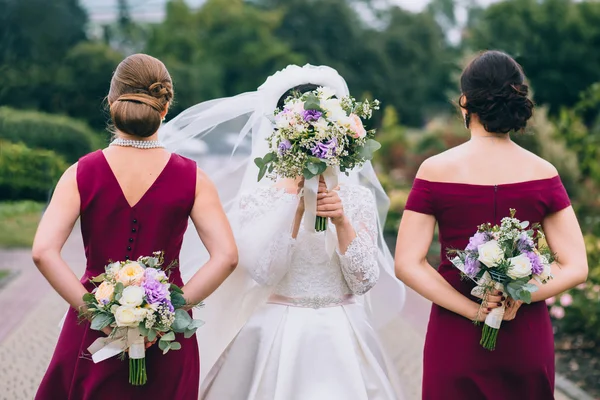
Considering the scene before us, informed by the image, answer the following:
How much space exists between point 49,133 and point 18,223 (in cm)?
220

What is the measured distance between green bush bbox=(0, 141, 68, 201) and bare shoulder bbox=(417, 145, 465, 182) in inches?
306

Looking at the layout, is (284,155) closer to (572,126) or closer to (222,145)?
(222,145)

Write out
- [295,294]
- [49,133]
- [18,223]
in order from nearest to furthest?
[295,294], [49,133], [18,223]

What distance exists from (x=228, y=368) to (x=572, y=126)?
6909 mm

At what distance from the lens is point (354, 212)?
4.15 meters

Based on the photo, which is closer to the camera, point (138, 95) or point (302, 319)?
point (138, 95)

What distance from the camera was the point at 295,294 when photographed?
13.6 ft

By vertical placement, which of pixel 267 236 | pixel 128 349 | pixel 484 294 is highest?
pixel 267 236

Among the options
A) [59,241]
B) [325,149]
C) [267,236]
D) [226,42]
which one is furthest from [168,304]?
[226,42]

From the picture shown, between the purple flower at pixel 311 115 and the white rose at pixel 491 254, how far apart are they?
986mm

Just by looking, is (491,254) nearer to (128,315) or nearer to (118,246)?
(128,315)

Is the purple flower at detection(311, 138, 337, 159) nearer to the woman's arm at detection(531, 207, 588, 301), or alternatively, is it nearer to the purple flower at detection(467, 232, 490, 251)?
the purple flower at detection(467, 232, 490, 251)

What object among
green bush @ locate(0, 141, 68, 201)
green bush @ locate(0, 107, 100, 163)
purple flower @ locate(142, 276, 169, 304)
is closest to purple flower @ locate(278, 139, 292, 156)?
purple flower @ locate(142, 276, 169, 304)

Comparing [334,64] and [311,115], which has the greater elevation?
[334,64]
